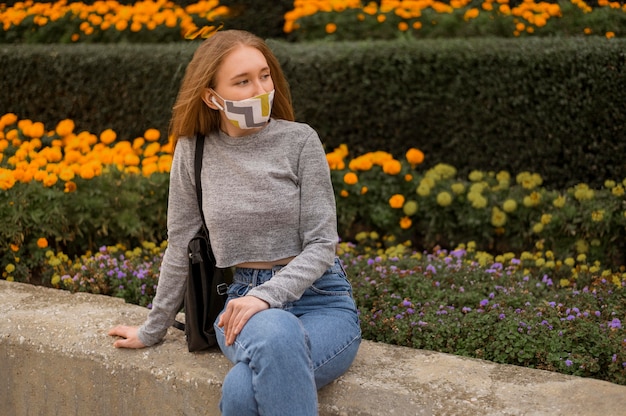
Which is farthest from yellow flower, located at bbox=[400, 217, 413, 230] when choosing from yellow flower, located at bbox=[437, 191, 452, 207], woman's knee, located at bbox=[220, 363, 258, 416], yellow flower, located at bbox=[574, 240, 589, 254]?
woman's knee, located at bbox=[220, 363, 258, 416]

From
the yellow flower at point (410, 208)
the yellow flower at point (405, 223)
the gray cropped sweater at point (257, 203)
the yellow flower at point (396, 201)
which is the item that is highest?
the gray cropped sweater at point (257, 203)

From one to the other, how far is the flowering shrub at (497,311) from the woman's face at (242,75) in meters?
1.01

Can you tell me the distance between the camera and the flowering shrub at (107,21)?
266 inches

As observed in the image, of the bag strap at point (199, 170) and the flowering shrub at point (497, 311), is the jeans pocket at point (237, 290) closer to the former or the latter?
→ the bag strap at point (199, 170)

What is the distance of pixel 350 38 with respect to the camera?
631cm

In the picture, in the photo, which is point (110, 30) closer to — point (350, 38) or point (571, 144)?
point (350, 38)

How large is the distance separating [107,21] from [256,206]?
4.75 m

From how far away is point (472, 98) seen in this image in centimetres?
500

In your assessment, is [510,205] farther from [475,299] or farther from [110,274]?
[110,274]

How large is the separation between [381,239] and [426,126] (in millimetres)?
849

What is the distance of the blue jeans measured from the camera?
2.24 m

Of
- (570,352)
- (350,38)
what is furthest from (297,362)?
(350,38)

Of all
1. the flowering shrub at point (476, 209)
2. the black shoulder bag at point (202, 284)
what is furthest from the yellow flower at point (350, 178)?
the black shoulder bag at point (202, 284)

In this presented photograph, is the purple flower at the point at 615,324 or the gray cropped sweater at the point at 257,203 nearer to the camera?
the gray cropped sweater at the point at 257,203
